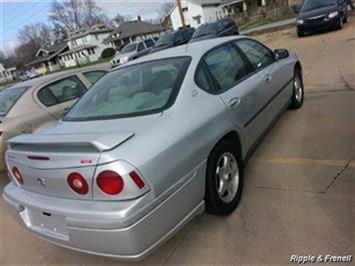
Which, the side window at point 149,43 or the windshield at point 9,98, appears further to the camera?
the side window at point 149,43

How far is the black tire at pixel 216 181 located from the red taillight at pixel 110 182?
2.84 feet

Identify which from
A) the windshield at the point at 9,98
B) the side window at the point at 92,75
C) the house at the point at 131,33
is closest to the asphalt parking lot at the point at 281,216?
the windshield at the point at 9,98

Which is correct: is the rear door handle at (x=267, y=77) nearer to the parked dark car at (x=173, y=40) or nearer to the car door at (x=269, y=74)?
the car door at (x=269, y=74)

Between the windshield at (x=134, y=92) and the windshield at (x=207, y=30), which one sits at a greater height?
the windshield at (x=134, y=92)

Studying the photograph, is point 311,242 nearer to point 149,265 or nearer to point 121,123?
point 149,265

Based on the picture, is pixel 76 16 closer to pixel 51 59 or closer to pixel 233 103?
pixel 51 59

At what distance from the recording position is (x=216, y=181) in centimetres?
311

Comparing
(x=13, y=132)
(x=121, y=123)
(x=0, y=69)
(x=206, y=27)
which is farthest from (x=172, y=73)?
(x=0, y=69)

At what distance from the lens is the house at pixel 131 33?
61.5 metres

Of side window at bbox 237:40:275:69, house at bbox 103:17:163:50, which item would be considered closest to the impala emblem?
side window at bbox 237:40:275:69

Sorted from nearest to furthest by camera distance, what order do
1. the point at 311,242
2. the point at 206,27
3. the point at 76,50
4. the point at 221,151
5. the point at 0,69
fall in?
the point at 311,242 → the point at 221,151 → the point at 206,27 → the point at 76,50 → the point at 0,69

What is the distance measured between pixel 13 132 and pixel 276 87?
12.0 ft

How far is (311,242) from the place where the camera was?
9.04 feet

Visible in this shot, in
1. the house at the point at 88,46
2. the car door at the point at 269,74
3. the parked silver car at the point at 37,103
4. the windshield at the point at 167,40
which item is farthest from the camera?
the house at the point at 88,46
